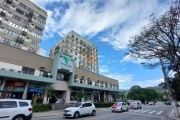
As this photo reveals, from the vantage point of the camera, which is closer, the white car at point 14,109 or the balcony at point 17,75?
the white car at point 14,109

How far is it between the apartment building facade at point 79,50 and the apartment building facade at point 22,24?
12.5 m

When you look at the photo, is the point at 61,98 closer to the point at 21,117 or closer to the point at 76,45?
the point at 21,117

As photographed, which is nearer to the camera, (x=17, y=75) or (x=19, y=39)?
(x=17, y=75)

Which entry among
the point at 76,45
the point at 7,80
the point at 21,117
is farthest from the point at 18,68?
the point at 76,45

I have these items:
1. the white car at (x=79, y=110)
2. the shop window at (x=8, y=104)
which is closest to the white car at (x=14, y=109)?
the shop window at (x=8, y=104)

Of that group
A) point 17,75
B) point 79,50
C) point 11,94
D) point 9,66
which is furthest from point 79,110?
point 79,50

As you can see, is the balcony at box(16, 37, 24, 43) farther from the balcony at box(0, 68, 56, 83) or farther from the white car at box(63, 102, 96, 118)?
the white car at box(63, 102, 96, 118)

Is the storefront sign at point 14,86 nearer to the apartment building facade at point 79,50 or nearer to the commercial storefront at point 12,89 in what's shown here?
the commercial storefront at point 12,89

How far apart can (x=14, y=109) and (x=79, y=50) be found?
45.5 m

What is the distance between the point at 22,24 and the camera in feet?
114

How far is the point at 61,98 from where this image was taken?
2739cm

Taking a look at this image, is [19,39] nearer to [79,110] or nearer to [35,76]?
[35,76]

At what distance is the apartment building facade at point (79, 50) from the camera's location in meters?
50.1

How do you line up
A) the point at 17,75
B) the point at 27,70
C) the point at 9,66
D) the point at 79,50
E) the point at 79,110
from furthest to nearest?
the point at 79,50
the point at 27,70
the point at 9,66
the point at 17,75
the point at 79,110
